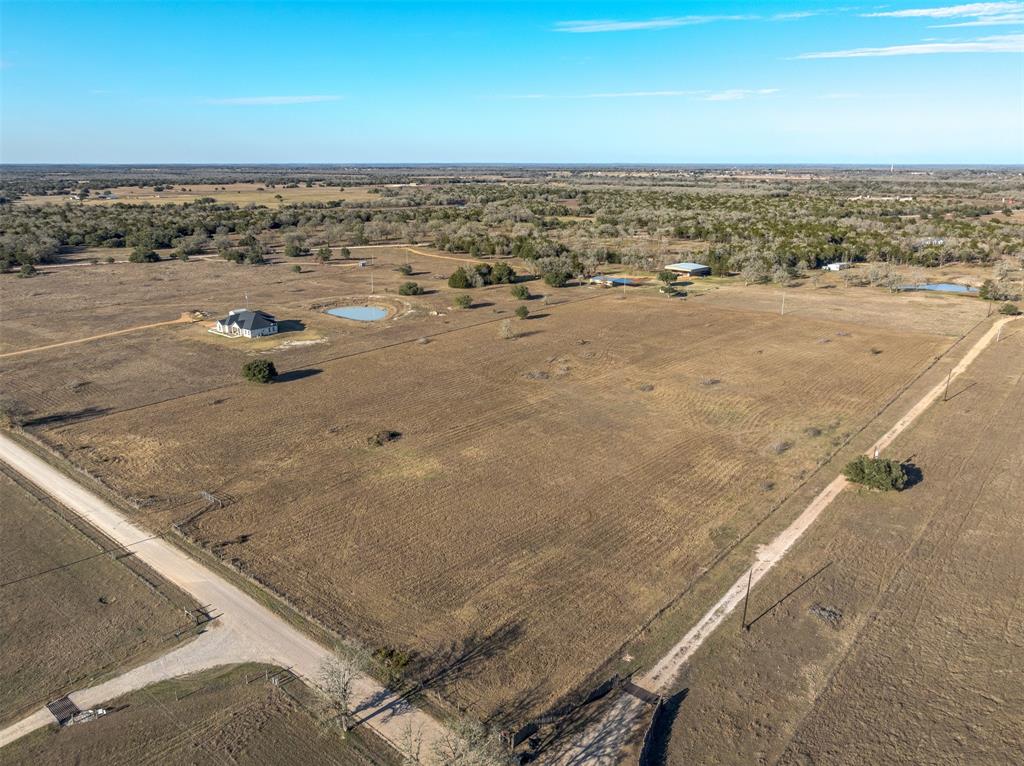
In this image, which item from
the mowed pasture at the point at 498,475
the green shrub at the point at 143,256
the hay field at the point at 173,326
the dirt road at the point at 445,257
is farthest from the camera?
the dirt road at the point at 445,257

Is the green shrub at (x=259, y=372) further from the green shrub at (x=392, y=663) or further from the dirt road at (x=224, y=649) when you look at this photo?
the green shrub at (x=392, y=663)

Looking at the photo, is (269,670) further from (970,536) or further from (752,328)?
(752,328)

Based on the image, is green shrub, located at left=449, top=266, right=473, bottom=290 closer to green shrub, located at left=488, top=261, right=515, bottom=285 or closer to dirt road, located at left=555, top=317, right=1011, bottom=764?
green shrub, located at left=488, top=261, right=515, bottom=285

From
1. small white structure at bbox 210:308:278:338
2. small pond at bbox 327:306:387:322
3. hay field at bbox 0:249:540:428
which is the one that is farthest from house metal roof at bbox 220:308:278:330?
small pond at bbox 327:306:387:322

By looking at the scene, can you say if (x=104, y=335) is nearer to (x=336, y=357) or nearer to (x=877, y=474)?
(x=336, y=357)

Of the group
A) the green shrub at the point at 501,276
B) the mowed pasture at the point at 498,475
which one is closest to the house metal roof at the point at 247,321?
the mowed pasture at the point at 498,475

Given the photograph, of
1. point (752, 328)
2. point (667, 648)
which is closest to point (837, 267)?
point (752, 328)

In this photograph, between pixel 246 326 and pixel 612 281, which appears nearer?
pixel 246 326

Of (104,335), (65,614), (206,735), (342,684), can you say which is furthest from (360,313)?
(206,735)
